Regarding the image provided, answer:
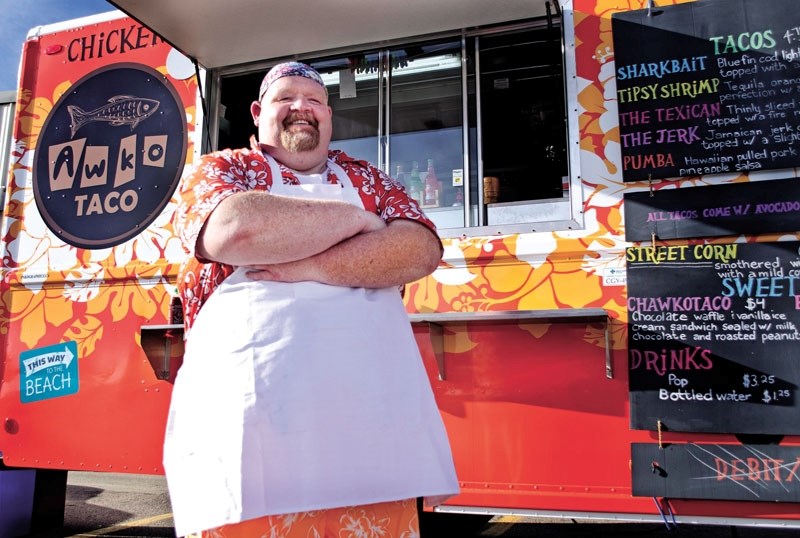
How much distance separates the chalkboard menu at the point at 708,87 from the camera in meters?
2.65

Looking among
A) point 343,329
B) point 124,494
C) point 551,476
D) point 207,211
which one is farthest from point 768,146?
point 124,494

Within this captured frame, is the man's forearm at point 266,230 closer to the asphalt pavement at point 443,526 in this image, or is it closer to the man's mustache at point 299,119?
the man's mustache at point 299,119

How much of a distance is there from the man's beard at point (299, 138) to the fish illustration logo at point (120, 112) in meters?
2.26

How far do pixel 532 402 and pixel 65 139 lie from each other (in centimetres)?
298

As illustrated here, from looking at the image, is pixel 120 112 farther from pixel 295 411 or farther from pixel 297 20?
pixel 295 411

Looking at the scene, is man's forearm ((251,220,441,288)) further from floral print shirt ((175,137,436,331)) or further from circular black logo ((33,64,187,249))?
circular black logo ((33,64,187,249))

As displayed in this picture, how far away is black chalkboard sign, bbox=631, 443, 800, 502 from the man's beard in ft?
6.10

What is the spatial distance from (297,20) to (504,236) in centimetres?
156

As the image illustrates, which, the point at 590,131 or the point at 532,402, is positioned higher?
the point at 590,131

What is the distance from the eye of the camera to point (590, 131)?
285 cm

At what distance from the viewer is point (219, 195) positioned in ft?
4.46

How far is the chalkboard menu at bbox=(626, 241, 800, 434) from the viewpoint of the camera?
2484 millimetres

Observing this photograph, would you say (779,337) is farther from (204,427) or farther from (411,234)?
(204,427)

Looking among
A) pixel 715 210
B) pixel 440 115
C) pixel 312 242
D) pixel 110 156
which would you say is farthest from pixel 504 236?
pixel 110 156
